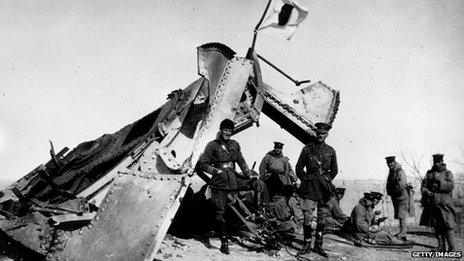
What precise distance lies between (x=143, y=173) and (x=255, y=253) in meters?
2.27

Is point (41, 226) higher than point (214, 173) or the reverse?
the reverse

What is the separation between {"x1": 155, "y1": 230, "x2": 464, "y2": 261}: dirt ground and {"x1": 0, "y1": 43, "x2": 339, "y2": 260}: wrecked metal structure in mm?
1060

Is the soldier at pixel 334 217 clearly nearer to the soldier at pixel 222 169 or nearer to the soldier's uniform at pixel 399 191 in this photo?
the soldier's uniform at pixel 399 191

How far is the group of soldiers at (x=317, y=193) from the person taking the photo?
17.5 ft

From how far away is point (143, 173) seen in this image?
14.4ft

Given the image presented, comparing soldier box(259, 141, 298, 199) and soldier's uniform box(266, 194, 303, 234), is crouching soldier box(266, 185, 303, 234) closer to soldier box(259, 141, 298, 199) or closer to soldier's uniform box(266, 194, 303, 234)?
soldier's uniform box(266, 194, 303, 234)

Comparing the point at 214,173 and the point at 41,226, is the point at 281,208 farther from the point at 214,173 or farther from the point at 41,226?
the point at 41,226

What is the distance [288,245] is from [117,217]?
10.9 ft

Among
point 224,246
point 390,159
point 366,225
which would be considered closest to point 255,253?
point 224,246

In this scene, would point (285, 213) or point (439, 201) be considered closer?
point (439, 201)

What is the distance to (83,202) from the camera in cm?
445

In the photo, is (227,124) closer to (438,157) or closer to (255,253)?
(255,253)

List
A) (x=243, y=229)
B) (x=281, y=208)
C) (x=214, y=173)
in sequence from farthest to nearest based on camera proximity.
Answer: (x=281, y=208) → (x=243, y=229) → (x=214, y=173)

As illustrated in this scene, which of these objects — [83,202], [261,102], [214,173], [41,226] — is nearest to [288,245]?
[214,173]
